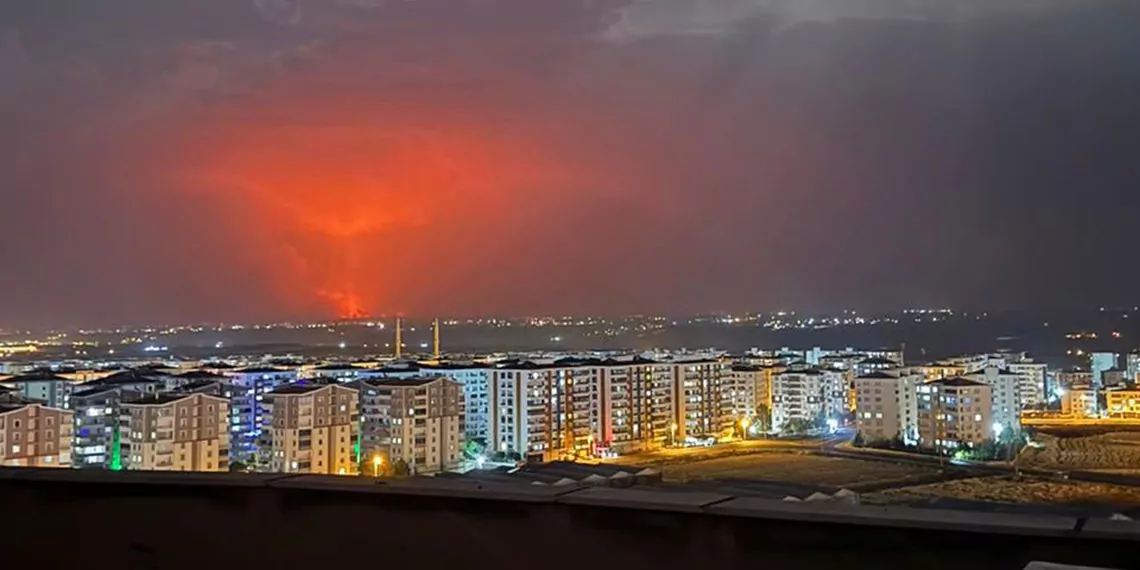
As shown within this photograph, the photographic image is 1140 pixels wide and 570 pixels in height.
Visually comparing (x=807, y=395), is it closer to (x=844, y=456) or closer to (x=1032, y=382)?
(x=1032, y=382)

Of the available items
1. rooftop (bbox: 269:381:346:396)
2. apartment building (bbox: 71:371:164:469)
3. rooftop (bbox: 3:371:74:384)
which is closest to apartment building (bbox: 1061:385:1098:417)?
rooftop (bbox: 269:381:346:396)

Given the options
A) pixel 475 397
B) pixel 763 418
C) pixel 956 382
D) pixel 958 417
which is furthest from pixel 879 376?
pixel 475 397

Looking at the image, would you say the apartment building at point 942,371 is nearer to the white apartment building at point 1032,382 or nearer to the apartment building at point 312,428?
the white apartment building at point 1032,382

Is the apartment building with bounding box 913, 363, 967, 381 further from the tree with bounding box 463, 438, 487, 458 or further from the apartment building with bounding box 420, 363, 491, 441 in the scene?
the tree with bounding box 463, 438, 487, 458

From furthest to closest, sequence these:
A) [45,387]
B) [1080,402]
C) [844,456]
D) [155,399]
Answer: [1080,402], [844,456], [45,387], [155,399]

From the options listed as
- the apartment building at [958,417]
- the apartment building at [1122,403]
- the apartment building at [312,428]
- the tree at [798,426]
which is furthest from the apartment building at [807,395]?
the apartment building at [312,428]

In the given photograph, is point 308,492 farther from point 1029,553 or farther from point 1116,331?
point 1116,331
